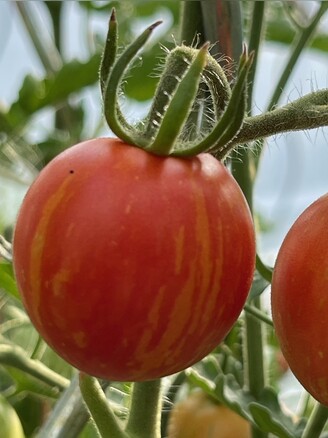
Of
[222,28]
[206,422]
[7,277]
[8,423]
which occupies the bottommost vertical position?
[206,422]

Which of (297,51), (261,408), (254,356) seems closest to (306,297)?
(261,408)

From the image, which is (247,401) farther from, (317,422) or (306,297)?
(306,297)

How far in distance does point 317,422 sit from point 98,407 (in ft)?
0.64

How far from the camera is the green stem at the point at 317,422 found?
0.65 meters

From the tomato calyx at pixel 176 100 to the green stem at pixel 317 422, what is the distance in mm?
253

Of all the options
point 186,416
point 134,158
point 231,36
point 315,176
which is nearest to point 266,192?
point 315,176

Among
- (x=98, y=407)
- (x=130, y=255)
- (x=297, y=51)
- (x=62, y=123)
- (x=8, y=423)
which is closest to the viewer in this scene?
(x=130, y=255)

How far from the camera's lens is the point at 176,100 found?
0.44 meters

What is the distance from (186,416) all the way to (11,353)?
236mm

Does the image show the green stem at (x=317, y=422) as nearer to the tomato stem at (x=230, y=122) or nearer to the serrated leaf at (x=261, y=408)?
the serrated leaf at (x=261, y=408)

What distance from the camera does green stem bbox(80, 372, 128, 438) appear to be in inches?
21.3

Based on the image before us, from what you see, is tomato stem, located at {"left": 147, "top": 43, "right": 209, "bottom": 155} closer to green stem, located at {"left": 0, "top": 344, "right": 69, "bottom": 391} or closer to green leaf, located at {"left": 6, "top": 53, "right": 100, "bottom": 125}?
green stem, located at {"left": 0, "top": 344, "right": 69, "bottom": 391}

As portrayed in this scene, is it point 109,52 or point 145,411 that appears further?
point 145,411

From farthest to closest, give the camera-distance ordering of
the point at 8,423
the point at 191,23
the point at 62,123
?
the point at 62,123 < the point at 8,423 < the point at 191,23
